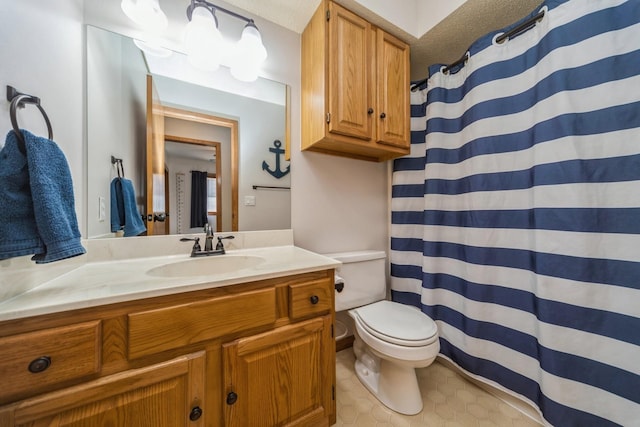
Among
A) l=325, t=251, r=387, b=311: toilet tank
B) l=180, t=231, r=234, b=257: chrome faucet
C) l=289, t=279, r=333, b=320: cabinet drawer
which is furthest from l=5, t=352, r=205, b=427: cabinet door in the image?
l=325, t=251, r=387, b=311: toilet tank

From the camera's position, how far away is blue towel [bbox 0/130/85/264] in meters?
0.51

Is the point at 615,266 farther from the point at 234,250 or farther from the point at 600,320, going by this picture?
the point at 234,250

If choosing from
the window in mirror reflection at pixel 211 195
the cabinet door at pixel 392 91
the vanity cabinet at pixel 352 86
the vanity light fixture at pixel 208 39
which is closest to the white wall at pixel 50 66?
the vanity light fixture at pixel 208 39

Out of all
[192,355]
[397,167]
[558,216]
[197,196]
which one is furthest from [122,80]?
[558,216]

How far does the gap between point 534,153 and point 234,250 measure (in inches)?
61.5

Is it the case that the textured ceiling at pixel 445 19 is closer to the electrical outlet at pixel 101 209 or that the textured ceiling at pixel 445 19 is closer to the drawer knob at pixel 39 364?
the electrical outlet at pixel 101 209

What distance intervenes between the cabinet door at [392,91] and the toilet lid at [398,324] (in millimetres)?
1021

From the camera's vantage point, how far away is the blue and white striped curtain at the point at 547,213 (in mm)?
816

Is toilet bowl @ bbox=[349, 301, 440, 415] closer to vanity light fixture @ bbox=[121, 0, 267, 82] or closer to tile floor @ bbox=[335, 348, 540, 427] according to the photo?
tile floor @ bbox=[335, 348, 540, 427]

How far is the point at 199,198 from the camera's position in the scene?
1189 mm

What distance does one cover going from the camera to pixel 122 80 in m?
1.02

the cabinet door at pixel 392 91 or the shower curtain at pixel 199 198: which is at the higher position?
the cabinet door at pixel 392 91

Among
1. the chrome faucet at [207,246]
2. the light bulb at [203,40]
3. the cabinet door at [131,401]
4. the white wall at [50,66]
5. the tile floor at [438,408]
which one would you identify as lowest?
the tile floor at [438,408]

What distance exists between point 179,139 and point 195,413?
45.8 inches
